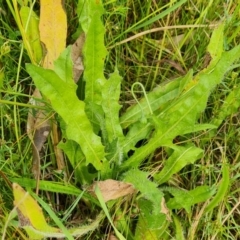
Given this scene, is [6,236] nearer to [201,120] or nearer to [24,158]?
[24,158]

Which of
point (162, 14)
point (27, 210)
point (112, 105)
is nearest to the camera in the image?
point (27, 210)

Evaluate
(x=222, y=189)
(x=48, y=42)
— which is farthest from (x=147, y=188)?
(x=48, y=42)

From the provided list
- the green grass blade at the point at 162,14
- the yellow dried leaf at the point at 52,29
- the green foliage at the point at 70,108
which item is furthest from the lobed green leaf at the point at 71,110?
the green grass blade at the point at 162,14

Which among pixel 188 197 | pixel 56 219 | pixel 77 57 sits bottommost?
pixel 188 197

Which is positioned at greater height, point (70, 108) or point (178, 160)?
point (70, 108)

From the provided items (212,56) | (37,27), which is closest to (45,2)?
(37,27)

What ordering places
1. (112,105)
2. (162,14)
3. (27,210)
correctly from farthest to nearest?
1. (162,14)
2. (112,105)
3. (27,210)

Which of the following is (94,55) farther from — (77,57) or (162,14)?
(162,14)
